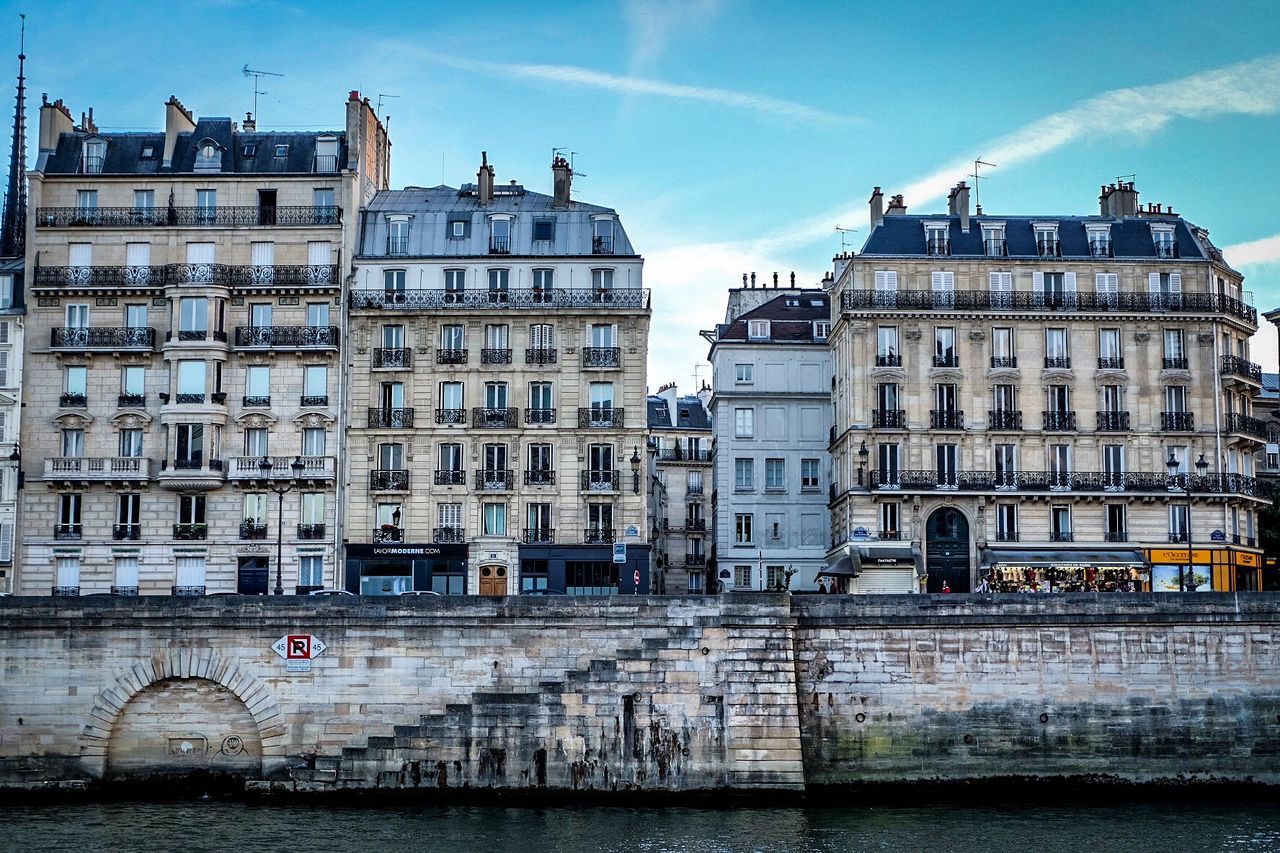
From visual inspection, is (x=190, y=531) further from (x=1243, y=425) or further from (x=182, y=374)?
(x=1243, y=425)

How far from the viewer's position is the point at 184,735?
144 feet

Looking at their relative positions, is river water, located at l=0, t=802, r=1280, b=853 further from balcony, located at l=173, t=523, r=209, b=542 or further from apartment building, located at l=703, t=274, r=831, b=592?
apartment building, located at l=703, t=274, r=831, b=592

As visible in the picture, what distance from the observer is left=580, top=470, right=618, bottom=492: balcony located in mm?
59688

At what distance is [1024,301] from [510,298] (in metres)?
19.9

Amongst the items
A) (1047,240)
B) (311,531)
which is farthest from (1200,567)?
(311,531)

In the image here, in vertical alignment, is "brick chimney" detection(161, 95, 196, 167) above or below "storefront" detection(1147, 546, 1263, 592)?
above

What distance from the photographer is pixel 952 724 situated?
43.7 meters

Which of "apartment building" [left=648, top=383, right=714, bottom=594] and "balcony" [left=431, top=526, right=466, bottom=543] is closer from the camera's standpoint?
"balcony" [left=431, top=526, right=466, bottom=543]

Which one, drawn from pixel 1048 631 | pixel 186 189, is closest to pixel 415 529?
pixel 186 189

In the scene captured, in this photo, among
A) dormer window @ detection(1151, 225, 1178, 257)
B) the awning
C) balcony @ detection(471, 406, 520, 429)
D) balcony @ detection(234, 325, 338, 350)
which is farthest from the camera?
dormer window @ detection(1151, 225, 1178, 257)

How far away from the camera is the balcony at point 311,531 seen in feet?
193

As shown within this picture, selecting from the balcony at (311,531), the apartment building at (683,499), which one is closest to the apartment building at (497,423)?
the balcony at (311,531)

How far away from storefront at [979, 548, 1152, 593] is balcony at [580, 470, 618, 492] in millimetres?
14249

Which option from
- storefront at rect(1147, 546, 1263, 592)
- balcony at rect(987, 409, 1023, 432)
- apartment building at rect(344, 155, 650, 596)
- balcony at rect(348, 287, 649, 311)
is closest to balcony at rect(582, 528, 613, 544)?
apartment building at rect(344, 155, 650, 596)
